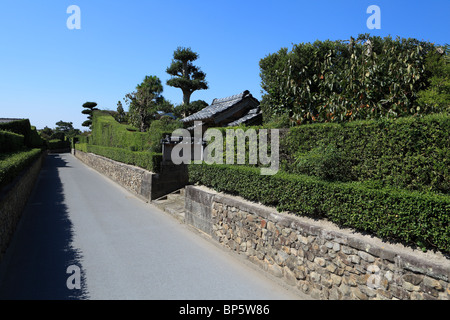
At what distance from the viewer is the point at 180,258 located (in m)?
6.50

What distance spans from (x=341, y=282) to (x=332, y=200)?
4.66 ft

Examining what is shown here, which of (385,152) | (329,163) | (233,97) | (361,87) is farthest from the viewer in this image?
(233,97)

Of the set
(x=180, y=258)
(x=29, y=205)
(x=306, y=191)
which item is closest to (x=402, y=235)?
(x=306, y=191)

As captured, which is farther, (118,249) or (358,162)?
(118,249)

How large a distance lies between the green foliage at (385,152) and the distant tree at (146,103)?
22.0 metres

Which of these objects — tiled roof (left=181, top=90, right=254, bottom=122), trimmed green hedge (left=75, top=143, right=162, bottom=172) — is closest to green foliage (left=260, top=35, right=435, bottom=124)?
trimmed green hedge (left=75, top=143, right=162, bottom=172)

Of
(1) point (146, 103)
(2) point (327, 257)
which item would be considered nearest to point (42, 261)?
(2) point (327, 257)

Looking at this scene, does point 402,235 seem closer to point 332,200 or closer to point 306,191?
point 332,200

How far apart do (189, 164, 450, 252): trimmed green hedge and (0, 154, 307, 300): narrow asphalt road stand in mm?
1724

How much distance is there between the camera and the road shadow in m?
4.71

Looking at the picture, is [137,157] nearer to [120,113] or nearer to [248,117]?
[248,117]

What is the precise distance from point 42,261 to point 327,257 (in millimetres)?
6052

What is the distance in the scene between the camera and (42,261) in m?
5.87

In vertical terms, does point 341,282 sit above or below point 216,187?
below
